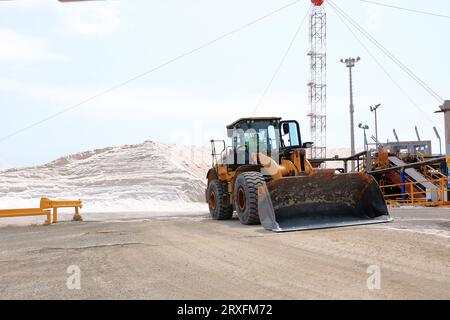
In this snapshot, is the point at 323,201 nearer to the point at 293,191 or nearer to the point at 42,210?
the point at 293,191

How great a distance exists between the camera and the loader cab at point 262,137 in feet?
38.3

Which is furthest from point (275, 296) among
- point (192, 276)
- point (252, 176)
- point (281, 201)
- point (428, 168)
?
point (428, 168)

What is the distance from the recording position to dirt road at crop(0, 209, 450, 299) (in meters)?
4.36

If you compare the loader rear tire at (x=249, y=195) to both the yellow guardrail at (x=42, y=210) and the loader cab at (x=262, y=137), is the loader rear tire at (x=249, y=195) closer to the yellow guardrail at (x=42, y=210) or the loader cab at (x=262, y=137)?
the loader cab at (x=262, y=137)

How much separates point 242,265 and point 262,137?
6882 millimetres

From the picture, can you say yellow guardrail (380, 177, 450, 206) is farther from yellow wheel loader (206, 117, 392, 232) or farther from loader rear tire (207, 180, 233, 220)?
loader rear tire (207, 180, 233, 220)

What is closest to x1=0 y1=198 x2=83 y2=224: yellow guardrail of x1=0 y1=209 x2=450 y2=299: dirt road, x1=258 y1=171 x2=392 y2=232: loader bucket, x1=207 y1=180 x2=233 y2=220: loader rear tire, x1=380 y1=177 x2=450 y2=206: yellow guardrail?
x1=0 y1=209 x2=450 y2=299: dirt road

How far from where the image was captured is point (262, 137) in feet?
39.7

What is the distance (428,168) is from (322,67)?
16.1 metres

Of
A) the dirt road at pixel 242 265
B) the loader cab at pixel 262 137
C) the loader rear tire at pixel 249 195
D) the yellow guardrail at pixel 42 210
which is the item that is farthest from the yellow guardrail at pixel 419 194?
the yellow guardrail at pixel 42 210

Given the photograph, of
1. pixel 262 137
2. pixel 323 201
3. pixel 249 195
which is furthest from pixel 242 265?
pixel 262 137

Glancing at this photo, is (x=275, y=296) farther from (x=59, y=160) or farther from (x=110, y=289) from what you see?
(x=59, y=160)

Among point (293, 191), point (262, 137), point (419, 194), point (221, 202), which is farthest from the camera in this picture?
point (419, 194)
